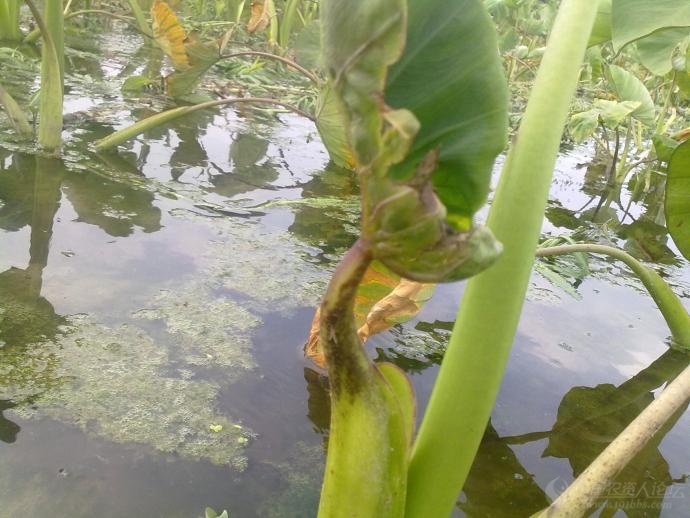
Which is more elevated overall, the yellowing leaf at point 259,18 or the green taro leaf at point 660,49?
the green taro leaf at point 660,49

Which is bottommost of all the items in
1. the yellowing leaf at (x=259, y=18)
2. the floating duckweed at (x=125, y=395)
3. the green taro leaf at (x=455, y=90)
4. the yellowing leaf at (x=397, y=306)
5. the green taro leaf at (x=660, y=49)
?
the floating duckweed at (x=125, y=395)

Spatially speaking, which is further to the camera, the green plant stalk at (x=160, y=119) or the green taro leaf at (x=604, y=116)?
the green taro leaf at (x=604, y=116)

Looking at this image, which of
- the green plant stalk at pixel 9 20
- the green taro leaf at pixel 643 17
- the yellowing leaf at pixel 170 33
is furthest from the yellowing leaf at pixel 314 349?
the green plant stalk at pixel 9 20

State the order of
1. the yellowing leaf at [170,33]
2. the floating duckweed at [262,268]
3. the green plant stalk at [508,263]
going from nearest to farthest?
the green plant stalk at [508,263], the floating duckweed at [262,268], the yellowing leaf at [170,33]

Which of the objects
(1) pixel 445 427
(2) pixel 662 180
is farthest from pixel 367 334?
(2) pixel 662 180

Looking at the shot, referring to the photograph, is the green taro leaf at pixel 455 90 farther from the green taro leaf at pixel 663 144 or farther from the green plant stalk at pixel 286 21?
the green plant stalk at pixel 286 21

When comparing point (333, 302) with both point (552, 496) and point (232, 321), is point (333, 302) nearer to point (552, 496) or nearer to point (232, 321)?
point (552, 496)

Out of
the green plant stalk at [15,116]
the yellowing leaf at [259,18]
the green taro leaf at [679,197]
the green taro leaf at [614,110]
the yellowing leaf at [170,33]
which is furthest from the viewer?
the yellowing leaf at [259,18]
